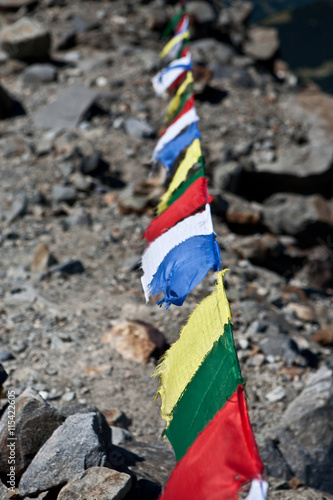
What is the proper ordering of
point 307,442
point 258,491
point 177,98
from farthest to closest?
point 177,98, point 307,442, point 258,491

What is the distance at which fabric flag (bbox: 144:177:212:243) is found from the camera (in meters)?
2.70

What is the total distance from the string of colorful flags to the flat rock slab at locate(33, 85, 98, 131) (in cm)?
506

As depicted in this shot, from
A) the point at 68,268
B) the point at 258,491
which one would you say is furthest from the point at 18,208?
the point at 258,491

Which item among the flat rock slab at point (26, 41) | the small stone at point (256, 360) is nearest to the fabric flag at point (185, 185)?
the small stone at point (256, 360)

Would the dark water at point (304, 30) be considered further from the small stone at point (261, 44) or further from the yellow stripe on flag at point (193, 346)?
the yellow stripe on flag at point (193, 346)

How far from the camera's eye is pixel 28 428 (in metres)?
2.62

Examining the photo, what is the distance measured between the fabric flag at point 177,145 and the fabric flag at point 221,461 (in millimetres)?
2138

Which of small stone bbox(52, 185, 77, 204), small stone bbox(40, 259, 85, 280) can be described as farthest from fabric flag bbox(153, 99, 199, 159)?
small stone bbox(52, 185, 77, 204)

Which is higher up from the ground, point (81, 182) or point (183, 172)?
point (183, 172)

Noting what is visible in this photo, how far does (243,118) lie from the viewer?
27.7 feet

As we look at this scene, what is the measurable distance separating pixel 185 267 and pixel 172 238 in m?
0.30

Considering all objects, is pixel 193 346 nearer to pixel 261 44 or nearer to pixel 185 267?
pixel 185 267

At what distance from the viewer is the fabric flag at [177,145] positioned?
3537mm

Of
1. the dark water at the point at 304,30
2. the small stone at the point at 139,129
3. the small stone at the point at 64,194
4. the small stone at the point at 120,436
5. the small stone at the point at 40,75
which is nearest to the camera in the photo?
the small stone at the point at 120,436
